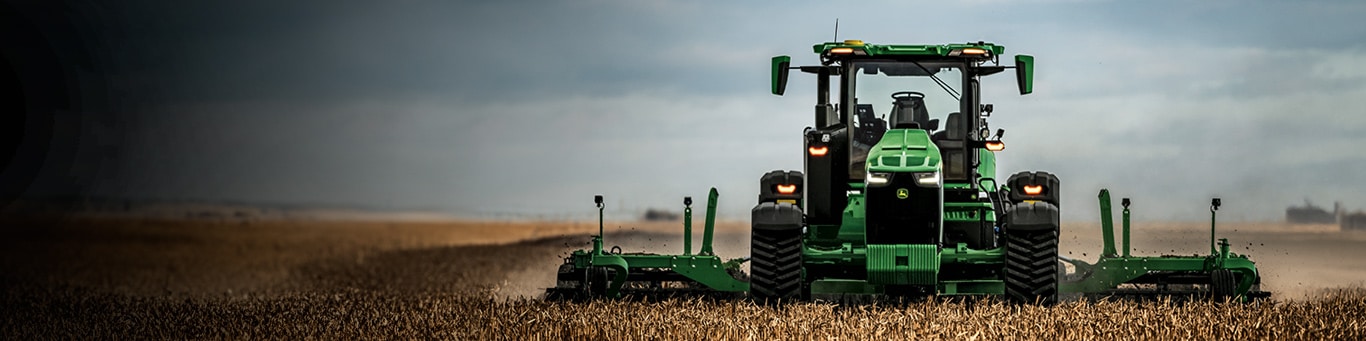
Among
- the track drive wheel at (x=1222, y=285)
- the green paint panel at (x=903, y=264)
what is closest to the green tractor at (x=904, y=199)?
the green paint panel at (x=903, y=264)

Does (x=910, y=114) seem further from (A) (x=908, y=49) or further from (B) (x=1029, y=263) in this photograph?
(B) (x=1029, y=263)

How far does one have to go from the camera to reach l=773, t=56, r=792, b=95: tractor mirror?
14.3 metres

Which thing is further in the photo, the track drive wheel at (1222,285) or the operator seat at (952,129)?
the operator seat at (952,129)

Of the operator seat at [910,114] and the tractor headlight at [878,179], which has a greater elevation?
the operator seat at [910,114]

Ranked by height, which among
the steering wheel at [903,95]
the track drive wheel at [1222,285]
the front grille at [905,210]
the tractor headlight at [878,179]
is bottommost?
the track drive wheel at [1222,285]

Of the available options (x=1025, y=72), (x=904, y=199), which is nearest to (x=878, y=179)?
(x=904, y=199)

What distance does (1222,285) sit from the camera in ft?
47.9

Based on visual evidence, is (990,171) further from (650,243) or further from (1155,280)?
(650,243)

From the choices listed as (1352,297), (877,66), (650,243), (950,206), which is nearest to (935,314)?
(950,206)

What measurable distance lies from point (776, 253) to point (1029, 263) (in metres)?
2.22

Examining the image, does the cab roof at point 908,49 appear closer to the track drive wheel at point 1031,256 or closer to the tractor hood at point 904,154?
the tractor hood at point 904,154

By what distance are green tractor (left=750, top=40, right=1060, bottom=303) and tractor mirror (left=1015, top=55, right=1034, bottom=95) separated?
11mm

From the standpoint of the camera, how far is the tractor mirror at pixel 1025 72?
1438cm

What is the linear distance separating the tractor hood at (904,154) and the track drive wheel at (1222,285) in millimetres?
2922
